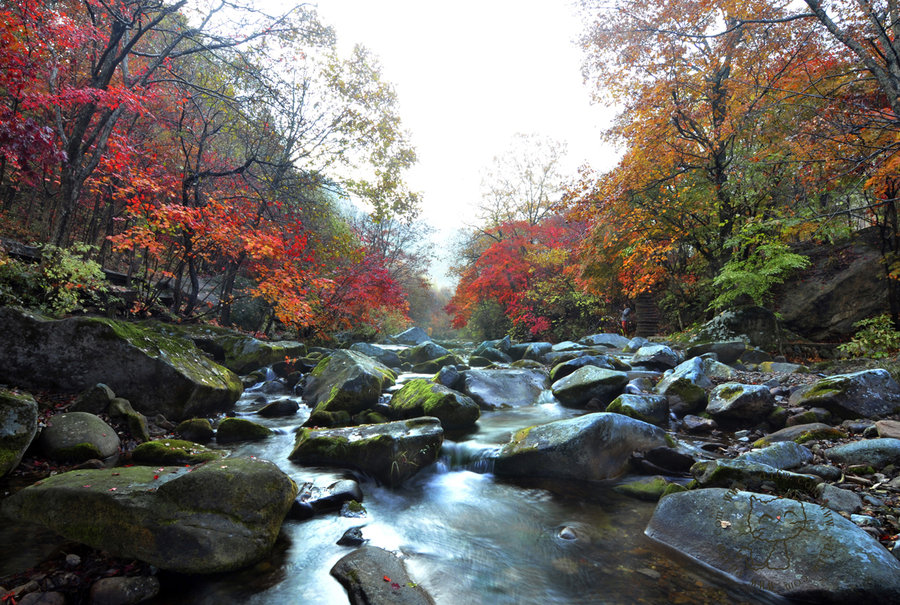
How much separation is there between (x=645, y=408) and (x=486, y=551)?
376cm

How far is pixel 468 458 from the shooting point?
5105 millimetres

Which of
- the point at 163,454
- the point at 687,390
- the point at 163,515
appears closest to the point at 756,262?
the point at 687,390

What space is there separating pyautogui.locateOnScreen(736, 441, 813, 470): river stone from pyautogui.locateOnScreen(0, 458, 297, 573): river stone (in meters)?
4.61

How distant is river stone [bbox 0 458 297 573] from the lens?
8.18 feet

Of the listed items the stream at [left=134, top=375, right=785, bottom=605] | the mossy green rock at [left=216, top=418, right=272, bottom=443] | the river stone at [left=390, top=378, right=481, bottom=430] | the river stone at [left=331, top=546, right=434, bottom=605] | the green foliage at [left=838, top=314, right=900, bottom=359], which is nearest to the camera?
the river stone at [left=331, top=546, right=434, bottom=605]

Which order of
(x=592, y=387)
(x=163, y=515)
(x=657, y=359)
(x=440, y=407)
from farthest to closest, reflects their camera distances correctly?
(x=657, y=359) → (x=592, y=387) → (x=440, y=407) → (x=163, y=515)

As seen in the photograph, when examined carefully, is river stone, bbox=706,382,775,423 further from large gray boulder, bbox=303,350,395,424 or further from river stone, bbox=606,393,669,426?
large gray boulder, bbox=303,350,395,424

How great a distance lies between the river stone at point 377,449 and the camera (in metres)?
4.52

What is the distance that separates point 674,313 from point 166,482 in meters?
16.7

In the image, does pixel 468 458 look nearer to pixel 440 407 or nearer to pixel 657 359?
pixel 440 407

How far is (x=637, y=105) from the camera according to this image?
11195 mm

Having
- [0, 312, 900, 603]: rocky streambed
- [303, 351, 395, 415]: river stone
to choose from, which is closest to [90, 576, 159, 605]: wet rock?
[0, 312, 900, 603]: rocky streambed

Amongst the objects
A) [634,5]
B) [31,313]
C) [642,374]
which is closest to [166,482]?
[31,313]

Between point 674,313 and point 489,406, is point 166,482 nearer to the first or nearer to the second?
point 489,406
